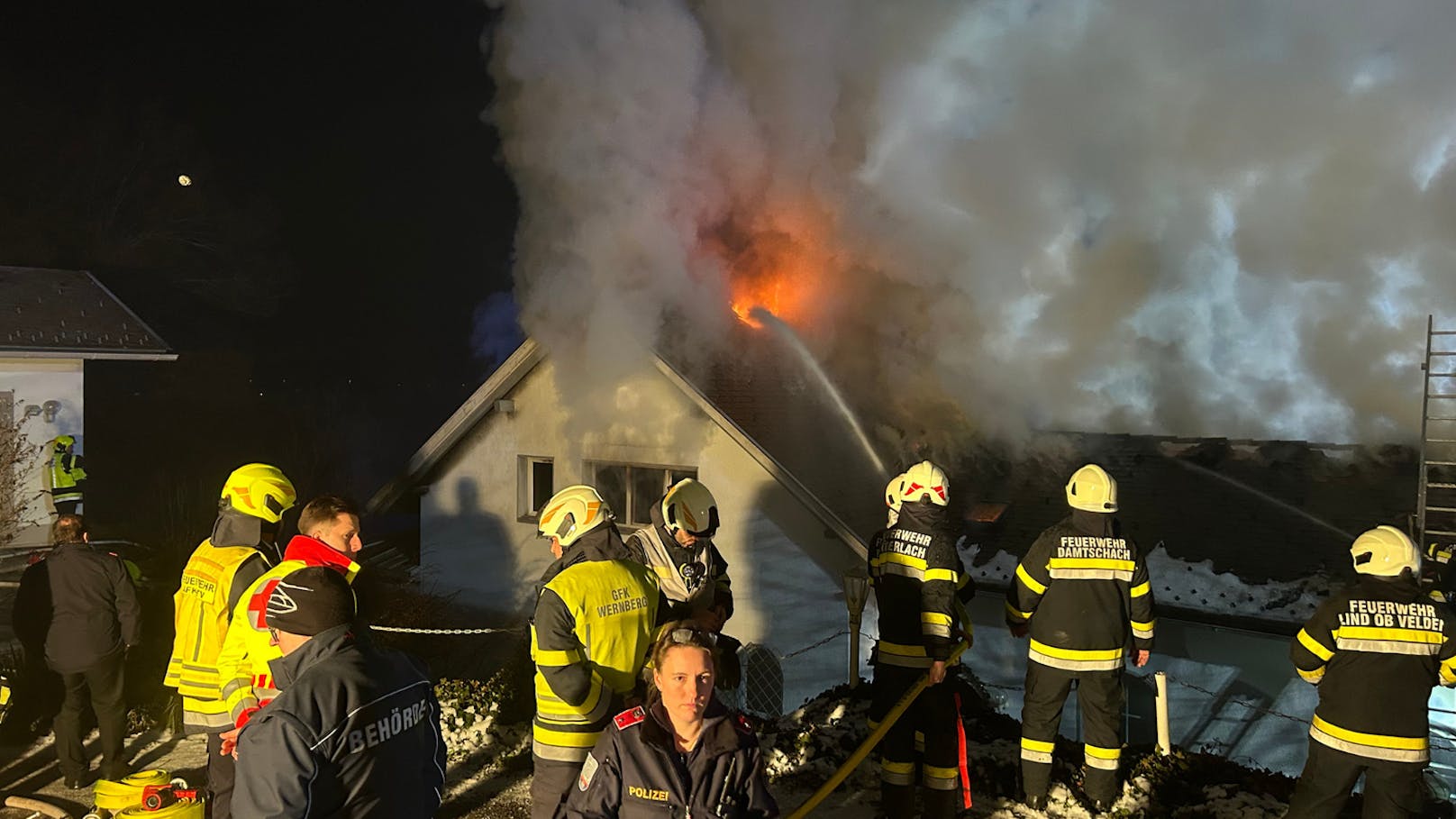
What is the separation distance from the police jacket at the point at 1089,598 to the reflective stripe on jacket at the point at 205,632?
4.35m

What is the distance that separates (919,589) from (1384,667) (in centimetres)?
234

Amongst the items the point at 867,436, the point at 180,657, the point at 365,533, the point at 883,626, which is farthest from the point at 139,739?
the point at 365,533

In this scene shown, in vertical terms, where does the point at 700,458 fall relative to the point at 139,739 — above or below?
above

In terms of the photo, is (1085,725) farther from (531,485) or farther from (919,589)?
(531,485)

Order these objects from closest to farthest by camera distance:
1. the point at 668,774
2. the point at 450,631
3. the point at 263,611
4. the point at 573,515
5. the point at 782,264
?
the point at 668,774
the point at 263,611
the point at 573,515
the point at 450,631
the point at 782,264

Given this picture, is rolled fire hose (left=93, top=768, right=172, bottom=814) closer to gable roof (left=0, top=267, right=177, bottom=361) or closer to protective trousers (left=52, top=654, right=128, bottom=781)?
protective trousers (left=52, top=654, right=128, bottom=781)

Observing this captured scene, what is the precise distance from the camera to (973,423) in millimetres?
14516

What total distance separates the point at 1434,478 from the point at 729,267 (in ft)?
34.4

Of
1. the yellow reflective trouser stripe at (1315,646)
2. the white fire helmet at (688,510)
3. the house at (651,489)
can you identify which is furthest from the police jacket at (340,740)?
the house at (651,489)

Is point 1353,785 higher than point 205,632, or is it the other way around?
point 205,632

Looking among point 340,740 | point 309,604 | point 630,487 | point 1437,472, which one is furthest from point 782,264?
point 340,740

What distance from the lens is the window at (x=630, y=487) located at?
13.4 metres

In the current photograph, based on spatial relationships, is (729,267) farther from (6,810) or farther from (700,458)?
(6,810)

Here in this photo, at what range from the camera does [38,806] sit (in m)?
5.50
